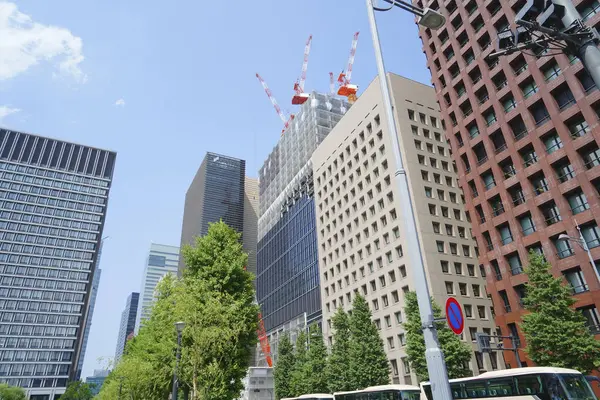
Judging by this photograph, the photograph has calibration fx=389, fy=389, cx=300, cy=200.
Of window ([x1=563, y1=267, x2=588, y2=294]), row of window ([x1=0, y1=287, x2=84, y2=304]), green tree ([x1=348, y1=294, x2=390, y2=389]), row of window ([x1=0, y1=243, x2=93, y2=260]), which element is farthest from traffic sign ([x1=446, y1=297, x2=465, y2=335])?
row of window ([x1=0, y1=243, x2=93, y2=260])

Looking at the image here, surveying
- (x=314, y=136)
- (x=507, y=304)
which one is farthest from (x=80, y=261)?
(x=507, y=304)

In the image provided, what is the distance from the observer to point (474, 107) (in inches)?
1905

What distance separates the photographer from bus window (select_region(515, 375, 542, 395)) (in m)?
21.5

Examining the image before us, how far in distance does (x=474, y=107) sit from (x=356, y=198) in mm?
22894

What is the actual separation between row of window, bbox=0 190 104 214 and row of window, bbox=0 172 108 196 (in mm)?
5366

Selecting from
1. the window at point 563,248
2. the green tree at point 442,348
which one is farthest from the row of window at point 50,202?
the window at point 563,248

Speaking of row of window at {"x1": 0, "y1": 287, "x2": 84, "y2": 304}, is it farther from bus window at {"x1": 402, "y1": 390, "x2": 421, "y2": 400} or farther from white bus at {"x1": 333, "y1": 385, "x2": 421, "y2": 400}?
bus window at {"x1": 402, "y1": 390, "x2": 421, "y2": 400}

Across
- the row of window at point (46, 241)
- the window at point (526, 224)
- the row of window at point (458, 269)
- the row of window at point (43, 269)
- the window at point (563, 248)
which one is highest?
the row of window at point (46, 241)

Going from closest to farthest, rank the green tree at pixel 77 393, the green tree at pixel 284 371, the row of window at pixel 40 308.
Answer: the green tree at pixel 284 371
the green tree at pixel 77 393
the row of window at pixel 40 308

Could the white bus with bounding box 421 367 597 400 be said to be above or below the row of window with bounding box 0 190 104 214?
below

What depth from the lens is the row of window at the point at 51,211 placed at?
140250 millimetres

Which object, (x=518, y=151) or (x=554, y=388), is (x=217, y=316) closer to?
(x=554, y=388)

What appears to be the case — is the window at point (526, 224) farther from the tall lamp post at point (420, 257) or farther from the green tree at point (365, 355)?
the tall lamp post at point (420, 257)

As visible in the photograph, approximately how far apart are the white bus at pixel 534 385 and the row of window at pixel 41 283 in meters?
148
